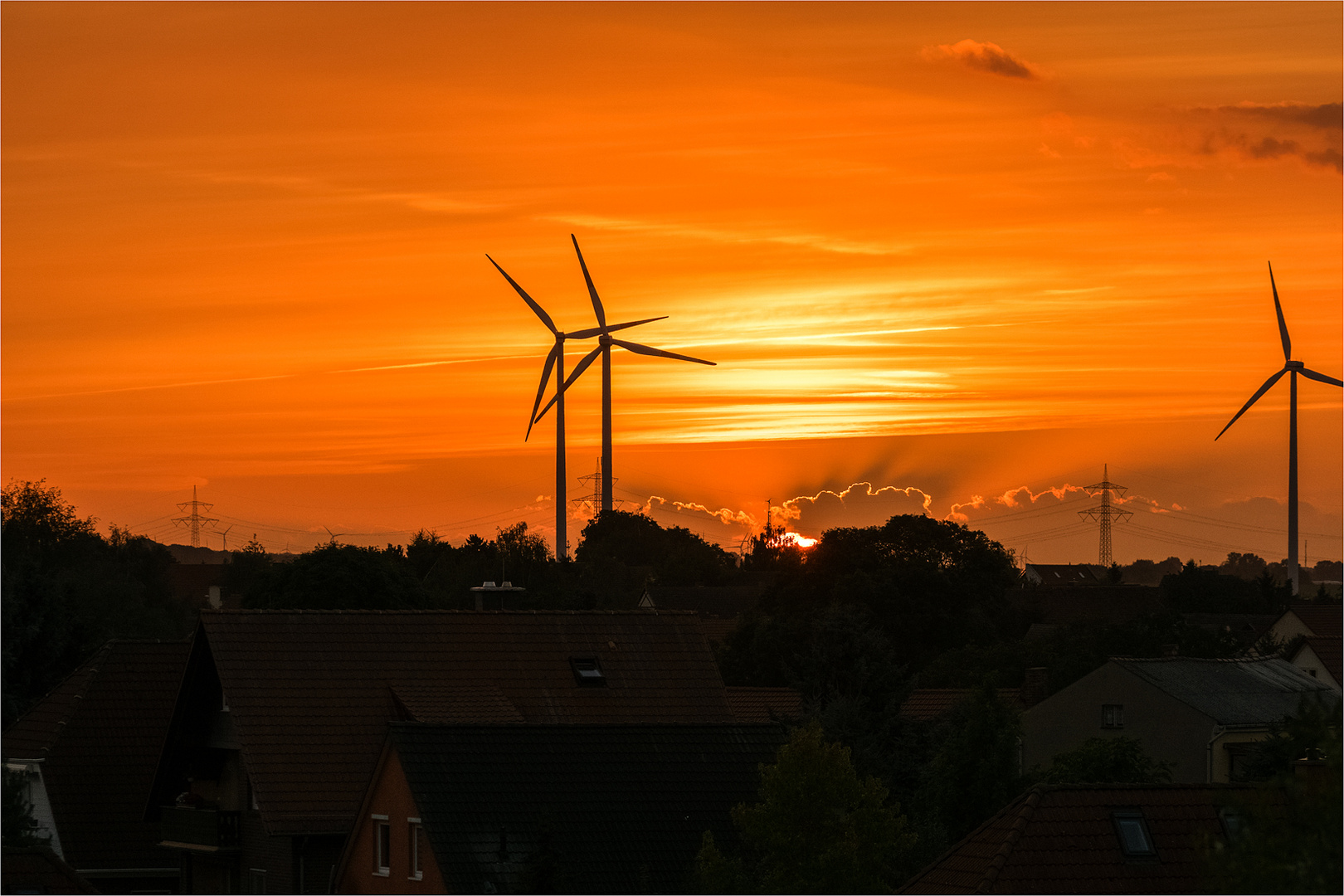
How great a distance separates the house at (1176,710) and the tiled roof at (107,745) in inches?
1133

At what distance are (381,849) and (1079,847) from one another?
13595 millimetres

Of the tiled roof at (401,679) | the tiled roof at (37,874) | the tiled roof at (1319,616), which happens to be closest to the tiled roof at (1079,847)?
the tiled roof at (37,874)

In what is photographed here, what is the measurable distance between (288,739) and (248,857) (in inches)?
125

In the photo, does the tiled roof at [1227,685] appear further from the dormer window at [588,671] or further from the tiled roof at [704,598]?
the tiled roof at [704,598]

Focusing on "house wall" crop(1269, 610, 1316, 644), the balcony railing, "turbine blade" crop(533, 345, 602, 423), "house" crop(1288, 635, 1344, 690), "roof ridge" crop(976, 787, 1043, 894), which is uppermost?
"turbine blade" crop(533, 345, 602, 423)

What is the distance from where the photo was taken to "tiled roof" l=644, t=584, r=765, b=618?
162 meters

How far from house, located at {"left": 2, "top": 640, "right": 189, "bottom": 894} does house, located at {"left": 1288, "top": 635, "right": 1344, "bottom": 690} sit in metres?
54.9

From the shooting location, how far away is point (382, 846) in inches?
1394

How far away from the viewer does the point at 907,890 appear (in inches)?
1230

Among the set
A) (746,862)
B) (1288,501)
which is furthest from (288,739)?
(1288,501)

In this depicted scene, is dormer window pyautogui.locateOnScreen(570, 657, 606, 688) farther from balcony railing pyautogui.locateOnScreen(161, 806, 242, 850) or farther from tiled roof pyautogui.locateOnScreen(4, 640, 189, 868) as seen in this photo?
tiled roof pyautogui.locateOnScreen(4, 640, 189, 868)

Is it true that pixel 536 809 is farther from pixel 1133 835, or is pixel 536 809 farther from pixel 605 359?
pixel 605 359

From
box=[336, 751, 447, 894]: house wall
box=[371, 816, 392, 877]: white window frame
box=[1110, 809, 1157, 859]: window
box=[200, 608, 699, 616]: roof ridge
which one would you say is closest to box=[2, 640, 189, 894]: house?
box=[200, 608, 699, 616]: roof ridge

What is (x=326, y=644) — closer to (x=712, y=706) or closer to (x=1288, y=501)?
(x=712, y=706)
